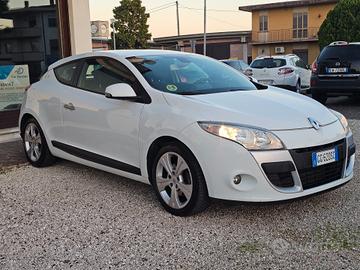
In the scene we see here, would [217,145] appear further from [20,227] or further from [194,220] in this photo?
[20,227]

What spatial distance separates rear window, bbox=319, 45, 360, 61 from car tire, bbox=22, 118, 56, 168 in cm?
743

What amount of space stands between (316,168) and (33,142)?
3.65 metres

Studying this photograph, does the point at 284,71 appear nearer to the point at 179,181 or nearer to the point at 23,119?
the point at 23,119

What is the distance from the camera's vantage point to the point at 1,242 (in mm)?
3637

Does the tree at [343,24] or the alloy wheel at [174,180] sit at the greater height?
the tree at [343,24]

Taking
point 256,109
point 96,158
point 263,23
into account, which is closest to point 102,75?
point 96,158

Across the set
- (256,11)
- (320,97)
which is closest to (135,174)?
(320,97)

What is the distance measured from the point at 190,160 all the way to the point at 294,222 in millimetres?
995

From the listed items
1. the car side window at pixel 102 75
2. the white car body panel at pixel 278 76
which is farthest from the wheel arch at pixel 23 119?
the white car body panel at pixel 278 76

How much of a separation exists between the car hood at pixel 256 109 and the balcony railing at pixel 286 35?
42.9 m

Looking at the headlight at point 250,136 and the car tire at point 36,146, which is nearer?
the headlight at point 250,136

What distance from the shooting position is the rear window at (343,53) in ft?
34.9

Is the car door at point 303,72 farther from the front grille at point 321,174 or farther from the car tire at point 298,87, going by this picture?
the front grille at point 321,174

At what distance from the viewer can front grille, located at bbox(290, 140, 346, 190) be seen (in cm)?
368
